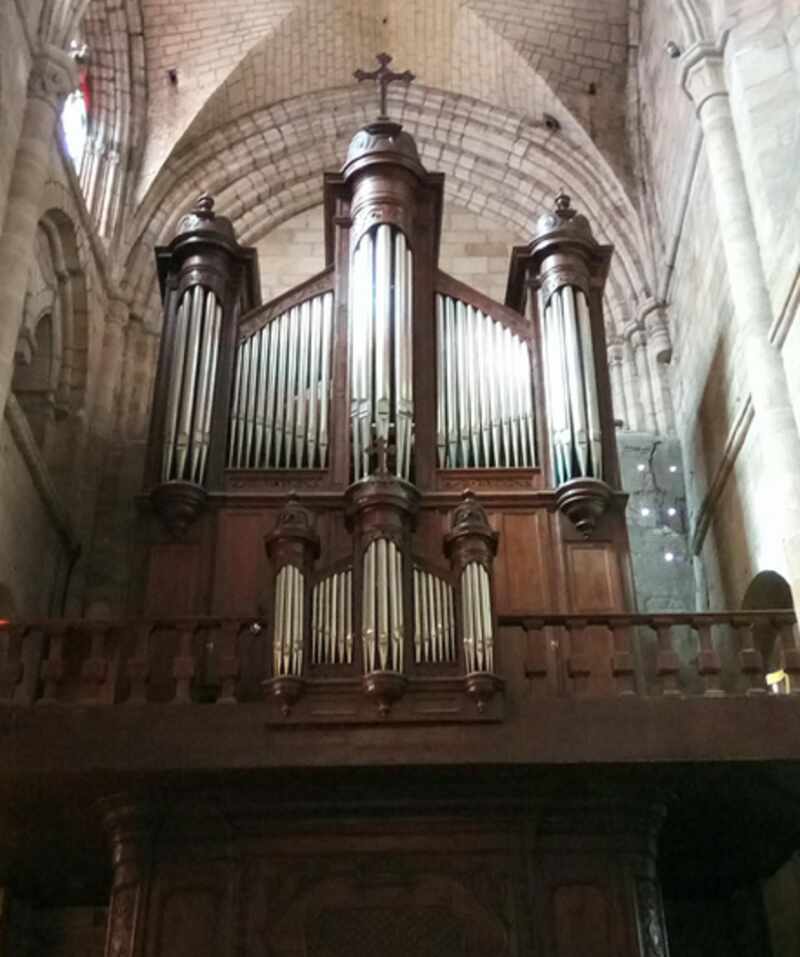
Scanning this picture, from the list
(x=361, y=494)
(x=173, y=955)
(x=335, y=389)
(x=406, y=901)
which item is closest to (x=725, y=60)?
(x=335, y=389)

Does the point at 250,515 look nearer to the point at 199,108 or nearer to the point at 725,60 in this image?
the point at 725,60

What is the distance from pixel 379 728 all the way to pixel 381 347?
Result: 12.4ft

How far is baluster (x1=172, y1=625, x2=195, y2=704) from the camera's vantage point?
7.98 m

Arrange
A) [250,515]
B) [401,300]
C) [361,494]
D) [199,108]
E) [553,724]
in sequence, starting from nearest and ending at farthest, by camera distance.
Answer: [553,724]
[361,494]
[250,515]
[401,300]
[199,108]

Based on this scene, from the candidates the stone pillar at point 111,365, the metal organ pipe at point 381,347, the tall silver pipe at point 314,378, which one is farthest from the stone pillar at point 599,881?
the stone pillar at point 111,365

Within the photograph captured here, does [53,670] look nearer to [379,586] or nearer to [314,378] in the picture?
[379,586]

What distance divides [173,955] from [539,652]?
321 cm

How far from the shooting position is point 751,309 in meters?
10.2

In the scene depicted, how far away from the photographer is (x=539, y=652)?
9156 mm

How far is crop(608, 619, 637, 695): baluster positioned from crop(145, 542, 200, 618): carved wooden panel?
10.2ft

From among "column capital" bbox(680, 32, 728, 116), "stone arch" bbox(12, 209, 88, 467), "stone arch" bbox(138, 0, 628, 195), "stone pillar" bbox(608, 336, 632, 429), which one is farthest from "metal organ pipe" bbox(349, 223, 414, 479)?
"stone arch" bbox(138, 0, 628, 195)

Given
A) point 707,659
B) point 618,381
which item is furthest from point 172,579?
point 618,381

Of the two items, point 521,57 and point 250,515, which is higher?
point 521,57

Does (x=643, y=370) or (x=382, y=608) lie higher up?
(x=643, y=370)
